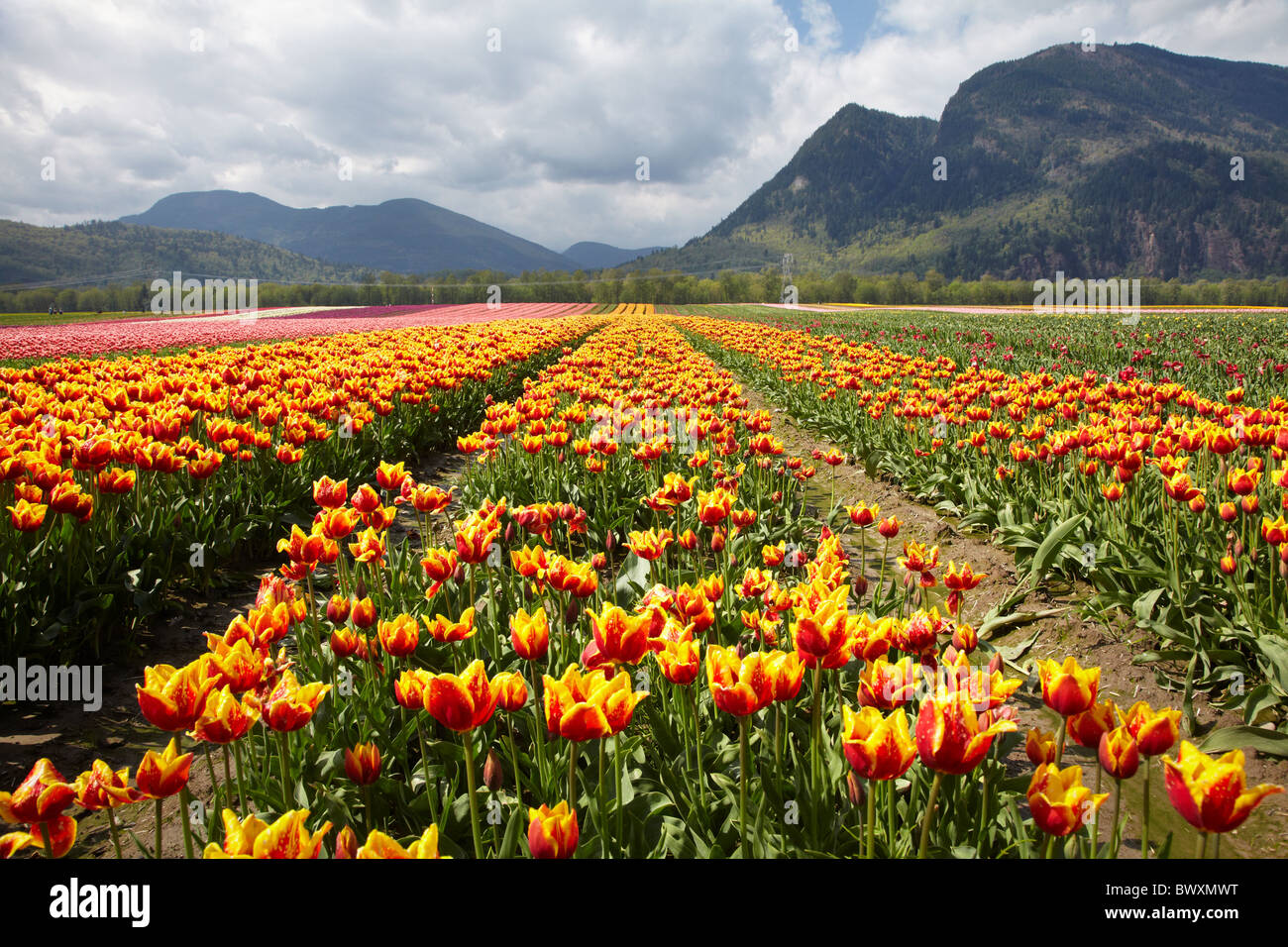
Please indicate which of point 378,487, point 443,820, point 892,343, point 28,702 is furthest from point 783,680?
point 892,343

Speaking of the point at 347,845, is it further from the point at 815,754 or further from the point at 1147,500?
the point at 1147,500

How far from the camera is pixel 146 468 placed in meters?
4.26

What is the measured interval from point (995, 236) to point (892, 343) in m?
214

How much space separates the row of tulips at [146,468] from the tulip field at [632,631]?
3 centimetres

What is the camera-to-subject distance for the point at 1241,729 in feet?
8.72

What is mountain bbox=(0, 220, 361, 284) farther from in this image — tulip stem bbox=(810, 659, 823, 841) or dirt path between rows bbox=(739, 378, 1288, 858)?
tulip stem bbox=(810, 659, 823, 841)

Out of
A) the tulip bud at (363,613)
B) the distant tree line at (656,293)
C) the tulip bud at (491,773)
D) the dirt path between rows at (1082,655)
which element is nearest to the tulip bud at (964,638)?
the dirt path between rows at (1082,655)

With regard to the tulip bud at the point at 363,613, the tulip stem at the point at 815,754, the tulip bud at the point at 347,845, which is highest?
the tulip bud at the point at 363,613

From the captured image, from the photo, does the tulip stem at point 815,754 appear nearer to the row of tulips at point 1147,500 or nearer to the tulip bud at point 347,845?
the tulip bud at point 347,845

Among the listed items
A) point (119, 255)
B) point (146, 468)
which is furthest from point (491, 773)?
point (119, 255)

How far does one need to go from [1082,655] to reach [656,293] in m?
104

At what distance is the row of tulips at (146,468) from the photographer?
A: 149 inches
